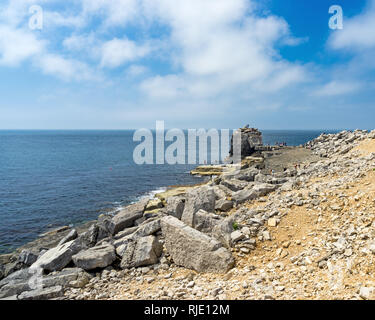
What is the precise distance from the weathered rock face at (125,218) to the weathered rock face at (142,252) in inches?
215

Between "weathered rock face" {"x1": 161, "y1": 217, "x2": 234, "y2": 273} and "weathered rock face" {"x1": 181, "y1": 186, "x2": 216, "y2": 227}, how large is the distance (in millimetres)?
1951

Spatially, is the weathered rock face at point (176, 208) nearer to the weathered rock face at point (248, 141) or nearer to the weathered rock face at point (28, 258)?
the weathered rock face at point (28, 258)

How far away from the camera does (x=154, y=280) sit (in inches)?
398

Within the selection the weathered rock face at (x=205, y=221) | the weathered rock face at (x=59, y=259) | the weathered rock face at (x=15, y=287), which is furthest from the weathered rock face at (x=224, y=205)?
the weathered rock face at (x=15, y=287)

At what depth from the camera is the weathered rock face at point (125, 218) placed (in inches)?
678

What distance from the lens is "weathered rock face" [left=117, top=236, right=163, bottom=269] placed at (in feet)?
36.9

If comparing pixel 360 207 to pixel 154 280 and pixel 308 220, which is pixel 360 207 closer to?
pixel 308 220

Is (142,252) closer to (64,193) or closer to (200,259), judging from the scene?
(200,259)

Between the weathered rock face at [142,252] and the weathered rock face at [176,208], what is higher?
the weathered rock face at [176,208]

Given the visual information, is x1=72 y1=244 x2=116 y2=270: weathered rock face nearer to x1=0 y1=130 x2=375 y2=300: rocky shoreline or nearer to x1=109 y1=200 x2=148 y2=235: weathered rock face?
x1=0 y1=130 x2=375 y2=300: rocky shoreline

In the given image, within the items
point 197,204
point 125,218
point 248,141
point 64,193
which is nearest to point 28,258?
point 125,218

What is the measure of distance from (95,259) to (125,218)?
6632 millimetres
